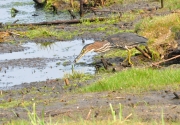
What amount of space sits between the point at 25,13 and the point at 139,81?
622 inches

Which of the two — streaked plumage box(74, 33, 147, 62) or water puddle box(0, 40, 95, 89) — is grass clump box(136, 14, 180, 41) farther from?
streaked plumage box(74, 33, 147, 62)

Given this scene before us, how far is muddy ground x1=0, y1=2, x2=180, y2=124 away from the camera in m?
8.27

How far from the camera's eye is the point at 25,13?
1040 inches

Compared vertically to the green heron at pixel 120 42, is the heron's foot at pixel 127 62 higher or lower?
lower

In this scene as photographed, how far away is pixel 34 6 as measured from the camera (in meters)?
28.4

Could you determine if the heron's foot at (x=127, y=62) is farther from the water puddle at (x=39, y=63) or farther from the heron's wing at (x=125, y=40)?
the water puddle at (x=39, y=63)

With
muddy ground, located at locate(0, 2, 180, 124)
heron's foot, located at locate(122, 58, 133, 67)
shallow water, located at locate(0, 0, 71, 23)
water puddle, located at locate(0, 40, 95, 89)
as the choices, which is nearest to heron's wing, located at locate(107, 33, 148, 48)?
heron's foot, located at locate(122, 58, 133, 67)

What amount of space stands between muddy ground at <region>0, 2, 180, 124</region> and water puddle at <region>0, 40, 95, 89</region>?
97 centimetres

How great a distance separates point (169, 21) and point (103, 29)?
3.69 m

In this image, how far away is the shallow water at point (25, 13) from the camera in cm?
2409

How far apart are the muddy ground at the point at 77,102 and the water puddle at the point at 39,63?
3.17ft

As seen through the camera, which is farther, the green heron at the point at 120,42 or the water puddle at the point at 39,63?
the water puddle at the point at 39,63

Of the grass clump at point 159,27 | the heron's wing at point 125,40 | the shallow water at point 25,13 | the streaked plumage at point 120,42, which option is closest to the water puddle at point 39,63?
the streaked plumage at point 120,42

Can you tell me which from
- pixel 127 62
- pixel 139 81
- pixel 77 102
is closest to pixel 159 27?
pixel 127 62
